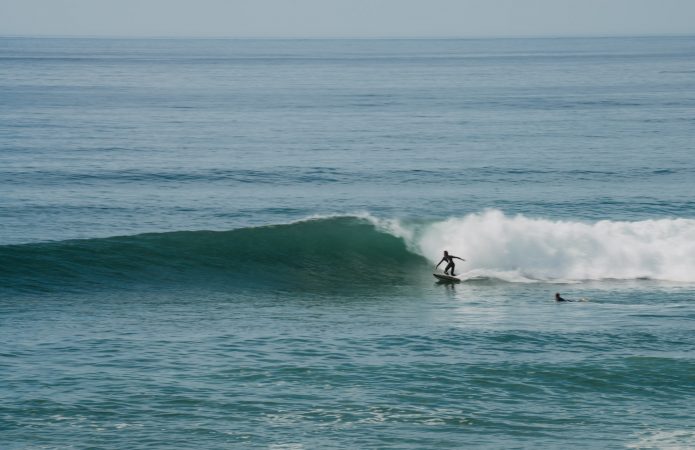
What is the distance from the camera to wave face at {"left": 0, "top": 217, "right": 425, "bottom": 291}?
32.7m

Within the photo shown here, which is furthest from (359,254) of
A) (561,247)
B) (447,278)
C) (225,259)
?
(561,247)

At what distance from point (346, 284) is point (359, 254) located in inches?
125

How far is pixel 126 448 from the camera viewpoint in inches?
740

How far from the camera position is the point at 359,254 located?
36500mm

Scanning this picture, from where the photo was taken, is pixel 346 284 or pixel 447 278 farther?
pixel 346 284

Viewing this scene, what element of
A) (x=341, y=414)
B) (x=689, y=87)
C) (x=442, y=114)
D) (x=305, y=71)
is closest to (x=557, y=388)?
(x=341, y=414)

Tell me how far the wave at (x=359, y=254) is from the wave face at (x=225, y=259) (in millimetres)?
37

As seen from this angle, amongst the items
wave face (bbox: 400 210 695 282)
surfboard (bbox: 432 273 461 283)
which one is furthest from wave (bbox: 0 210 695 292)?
surfboard (bbox: 432 273 461 283)

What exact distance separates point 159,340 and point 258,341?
2546mm

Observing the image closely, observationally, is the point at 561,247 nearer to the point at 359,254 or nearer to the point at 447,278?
the point at 447,278

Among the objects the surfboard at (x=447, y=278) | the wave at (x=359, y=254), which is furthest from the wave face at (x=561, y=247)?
the surfboard at (x=447, y=278)

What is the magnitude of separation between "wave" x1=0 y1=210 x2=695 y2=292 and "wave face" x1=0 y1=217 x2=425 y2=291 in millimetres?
37

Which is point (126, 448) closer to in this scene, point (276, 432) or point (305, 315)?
point (276, 432)

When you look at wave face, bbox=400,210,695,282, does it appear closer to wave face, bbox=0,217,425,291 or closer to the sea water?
the sea water
